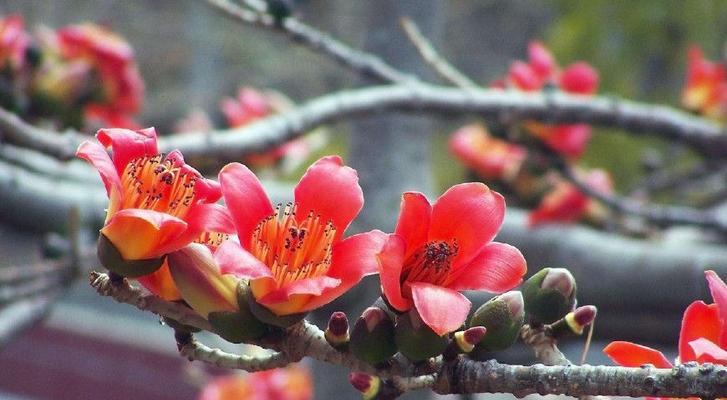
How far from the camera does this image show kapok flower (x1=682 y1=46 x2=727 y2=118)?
6.07ft

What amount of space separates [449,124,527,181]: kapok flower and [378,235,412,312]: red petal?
134 centimetres

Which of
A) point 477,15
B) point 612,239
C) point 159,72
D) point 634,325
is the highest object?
point 477,15

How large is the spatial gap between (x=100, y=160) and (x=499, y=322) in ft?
0.75

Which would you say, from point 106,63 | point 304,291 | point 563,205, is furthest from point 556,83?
point 304,291

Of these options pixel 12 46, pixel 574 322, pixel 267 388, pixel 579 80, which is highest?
pixel 579 80

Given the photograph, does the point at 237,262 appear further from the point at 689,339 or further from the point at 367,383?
the point at 689,339

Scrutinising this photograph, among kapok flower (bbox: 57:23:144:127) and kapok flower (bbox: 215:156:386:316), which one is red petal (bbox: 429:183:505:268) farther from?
kapok flower (bbox: 57:23:144:127)

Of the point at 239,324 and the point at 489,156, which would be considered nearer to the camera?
the point at 239,324

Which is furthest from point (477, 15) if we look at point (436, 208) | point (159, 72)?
point (436, 208)

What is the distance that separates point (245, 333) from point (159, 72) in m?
7.39

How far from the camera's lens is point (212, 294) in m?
0.51

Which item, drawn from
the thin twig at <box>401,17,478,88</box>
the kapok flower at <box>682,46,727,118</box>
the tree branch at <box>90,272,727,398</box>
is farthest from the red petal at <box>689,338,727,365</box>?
the kapok flower at <box>682,46,727,118</box>

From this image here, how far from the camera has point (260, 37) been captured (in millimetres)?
7793

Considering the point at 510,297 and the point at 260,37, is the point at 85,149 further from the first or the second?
the point at 260,37
